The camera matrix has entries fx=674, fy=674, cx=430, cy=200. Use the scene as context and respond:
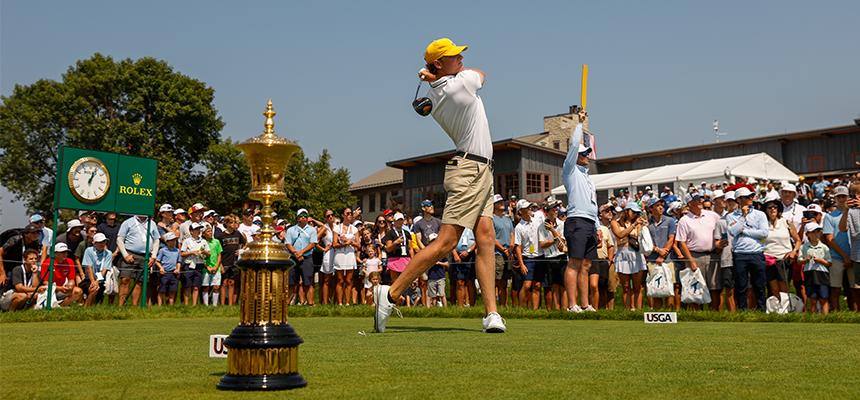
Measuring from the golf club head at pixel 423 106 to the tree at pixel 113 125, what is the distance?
134ft

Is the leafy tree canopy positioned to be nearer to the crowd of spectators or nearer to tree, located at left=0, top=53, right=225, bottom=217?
tree, located at left=0, top=53, right=225, bottom=217

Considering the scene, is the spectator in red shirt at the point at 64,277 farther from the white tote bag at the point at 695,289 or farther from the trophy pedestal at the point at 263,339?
the trophy pedestal at the point at 263,339

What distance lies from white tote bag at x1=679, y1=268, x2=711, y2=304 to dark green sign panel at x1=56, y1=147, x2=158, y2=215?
9765 millimetres

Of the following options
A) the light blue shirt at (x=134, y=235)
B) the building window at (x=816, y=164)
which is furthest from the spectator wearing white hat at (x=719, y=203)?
the building window at (x=816, y=164)

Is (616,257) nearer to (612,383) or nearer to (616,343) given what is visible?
(616,343)

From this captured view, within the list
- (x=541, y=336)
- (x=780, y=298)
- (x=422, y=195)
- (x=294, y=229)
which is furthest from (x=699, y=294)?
(x=422, y=195)

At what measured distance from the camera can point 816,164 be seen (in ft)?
158

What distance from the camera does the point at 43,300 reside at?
38.2 ft

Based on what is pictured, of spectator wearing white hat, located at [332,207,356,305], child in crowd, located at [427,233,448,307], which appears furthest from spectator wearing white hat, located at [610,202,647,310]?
spectator wearing white hat, located at [332,207,356,305]

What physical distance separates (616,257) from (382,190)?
2299 inches

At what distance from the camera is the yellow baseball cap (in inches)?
222

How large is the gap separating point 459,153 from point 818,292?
304 inches

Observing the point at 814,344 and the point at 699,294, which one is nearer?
the point at 814,344

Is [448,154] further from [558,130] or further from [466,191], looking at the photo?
[466,191]
